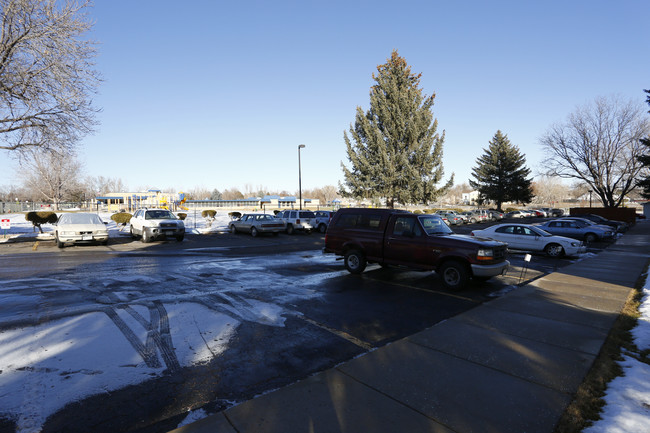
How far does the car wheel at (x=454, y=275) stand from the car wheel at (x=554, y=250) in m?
9.27

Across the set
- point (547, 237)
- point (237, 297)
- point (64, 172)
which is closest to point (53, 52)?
point (237, 297)

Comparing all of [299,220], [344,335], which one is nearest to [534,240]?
[344,335]

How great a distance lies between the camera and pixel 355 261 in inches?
401

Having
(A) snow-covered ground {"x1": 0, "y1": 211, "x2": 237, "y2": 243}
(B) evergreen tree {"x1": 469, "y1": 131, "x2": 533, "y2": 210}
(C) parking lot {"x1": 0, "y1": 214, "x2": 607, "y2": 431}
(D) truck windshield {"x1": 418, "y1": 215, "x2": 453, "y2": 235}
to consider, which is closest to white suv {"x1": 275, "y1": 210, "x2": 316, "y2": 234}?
(A) snow-covered ground {"x1": 0, "y1": 211, "x2": 237, "y2": 243}

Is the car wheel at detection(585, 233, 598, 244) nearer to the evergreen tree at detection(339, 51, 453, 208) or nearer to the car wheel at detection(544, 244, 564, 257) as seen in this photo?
the car wheel at detection(544, 244, 564, 257)

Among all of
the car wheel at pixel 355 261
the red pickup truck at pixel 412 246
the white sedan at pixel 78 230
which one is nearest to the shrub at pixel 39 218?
the white sedan at pixel 78 230

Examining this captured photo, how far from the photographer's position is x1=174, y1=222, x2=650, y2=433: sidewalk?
3.04 metres

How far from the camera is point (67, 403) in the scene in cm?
330

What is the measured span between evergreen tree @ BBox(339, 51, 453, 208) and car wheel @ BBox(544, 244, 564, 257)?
23518 millimetres

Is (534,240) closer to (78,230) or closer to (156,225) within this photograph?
→ (156,225)

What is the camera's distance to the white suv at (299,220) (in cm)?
2508

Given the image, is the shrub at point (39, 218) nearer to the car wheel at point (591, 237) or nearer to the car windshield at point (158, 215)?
the car windshield at point (158, 215)

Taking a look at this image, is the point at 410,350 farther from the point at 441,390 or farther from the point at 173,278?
the point at 173,278

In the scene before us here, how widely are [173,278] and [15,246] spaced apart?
13502 mm
